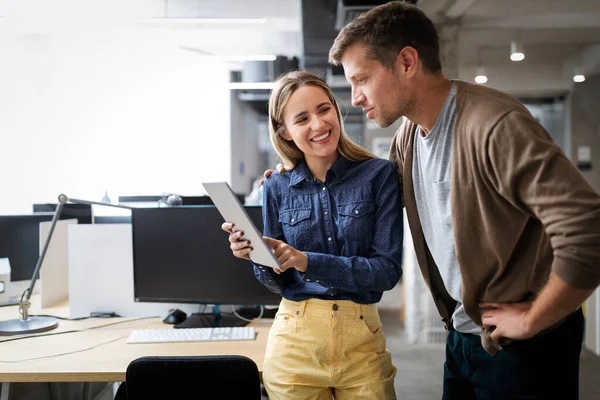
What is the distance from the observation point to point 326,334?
129 cm

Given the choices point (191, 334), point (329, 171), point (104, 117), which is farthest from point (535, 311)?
point (104, 117)

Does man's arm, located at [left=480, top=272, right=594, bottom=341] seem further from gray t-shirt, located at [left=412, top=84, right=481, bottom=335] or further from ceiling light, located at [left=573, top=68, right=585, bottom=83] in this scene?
ceiling light, located at [left=573, top=68, right=585, bottom=83]

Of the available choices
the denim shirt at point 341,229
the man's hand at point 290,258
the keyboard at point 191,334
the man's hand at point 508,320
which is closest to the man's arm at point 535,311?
Result: the man's hand at point 508,320

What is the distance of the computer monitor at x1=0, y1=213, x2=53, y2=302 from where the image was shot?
2.42 meters

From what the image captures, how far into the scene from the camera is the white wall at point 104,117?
20.5 feet

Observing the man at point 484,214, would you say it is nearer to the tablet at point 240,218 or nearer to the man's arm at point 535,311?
the man's arm at point 535,311

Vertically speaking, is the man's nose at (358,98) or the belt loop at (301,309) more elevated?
the man's nose at (358,98)

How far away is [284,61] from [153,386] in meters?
5.75

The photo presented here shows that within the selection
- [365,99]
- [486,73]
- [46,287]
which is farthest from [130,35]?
[365,99]

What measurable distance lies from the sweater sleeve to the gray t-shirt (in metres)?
0.18

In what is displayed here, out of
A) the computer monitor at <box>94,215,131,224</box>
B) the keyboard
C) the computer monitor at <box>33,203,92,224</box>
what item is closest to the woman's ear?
the keyboard

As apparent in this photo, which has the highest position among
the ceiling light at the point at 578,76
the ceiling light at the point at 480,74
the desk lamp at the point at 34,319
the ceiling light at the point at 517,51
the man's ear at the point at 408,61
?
the ceiling light at the point at 517,51

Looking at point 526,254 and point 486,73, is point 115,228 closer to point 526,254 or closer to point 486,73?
point 526,254

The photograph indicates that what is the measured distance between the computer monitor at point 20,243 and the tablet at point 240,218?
63.1 inches
